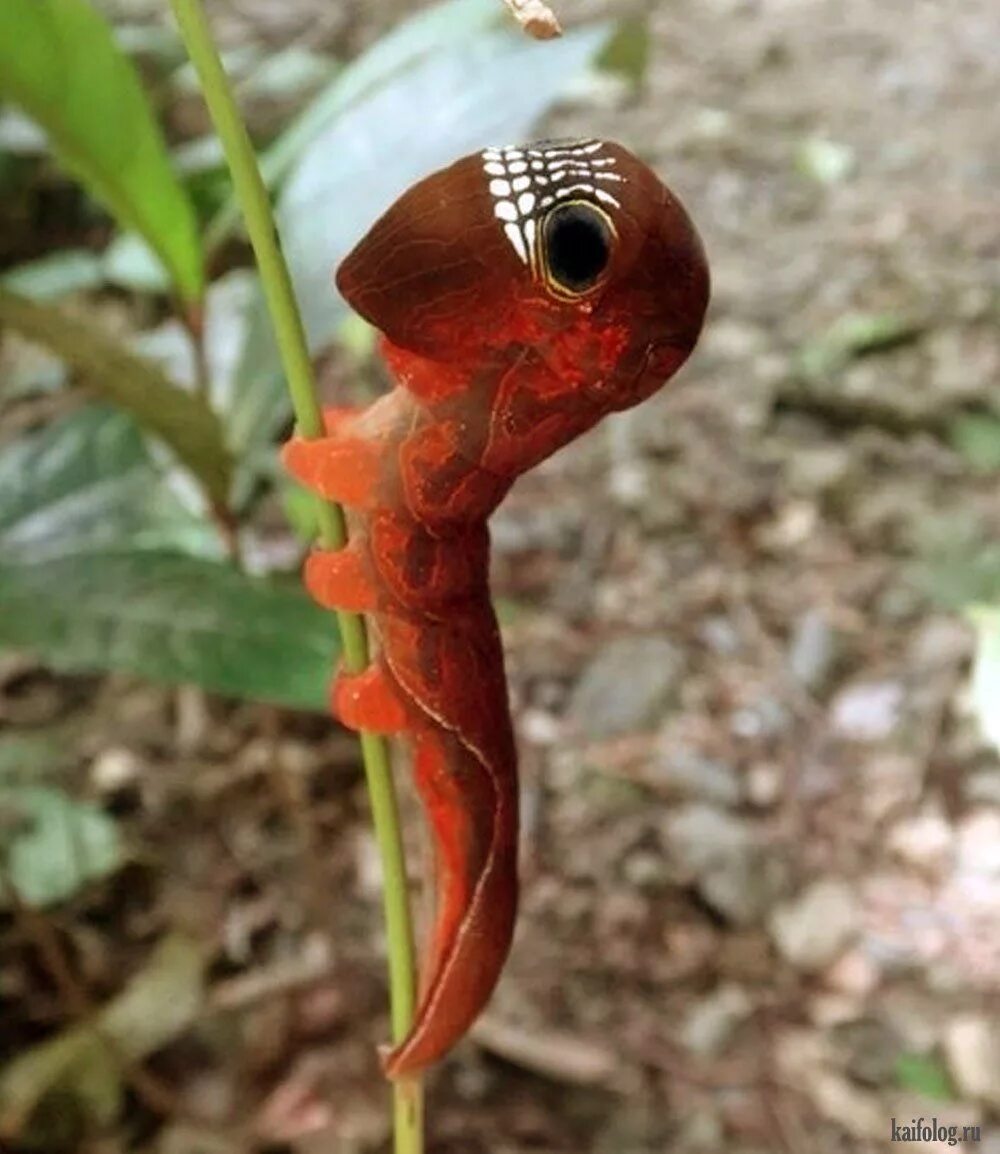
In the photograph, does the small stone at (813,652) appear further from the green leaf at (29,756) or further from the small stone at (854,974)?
the green leaf at (29,756)

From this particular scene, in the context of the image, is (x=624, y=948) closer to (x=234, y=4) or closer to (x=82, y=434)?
(x=82, y=434)

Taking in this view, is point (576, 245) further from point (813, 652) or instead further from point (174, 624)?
point (813, 652)

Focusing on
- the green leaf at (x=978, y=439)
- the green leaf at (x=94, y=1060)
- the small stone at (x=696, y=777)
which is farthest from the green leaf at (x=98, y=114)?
the green leaf at (x=978, y=439)

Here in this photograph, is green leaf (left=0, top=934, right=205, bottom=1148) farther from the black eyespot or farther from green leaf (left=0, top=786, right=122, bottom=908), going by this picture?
the black eyespot

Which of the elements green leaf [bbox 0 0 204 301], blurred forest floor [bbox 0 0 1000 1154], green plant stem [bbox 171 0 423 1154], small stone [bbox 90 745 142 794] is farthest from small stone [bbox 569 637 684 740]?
green plant stem [bbox 171 0 423 1154]

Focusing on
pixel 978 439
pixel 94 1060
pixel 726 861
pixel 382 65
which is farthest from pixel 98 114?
pixel 978 439
